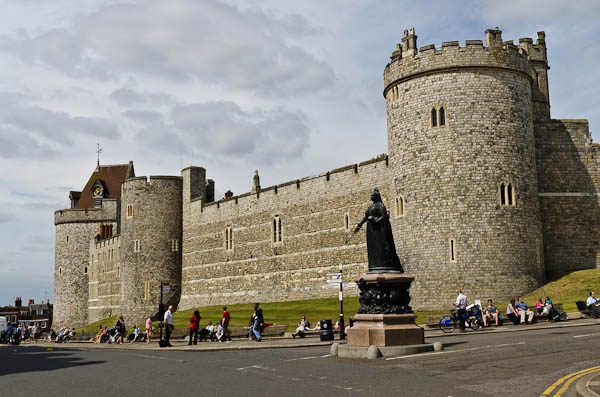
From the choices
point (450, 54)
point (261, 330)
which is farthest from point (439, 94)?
point (261, 330)

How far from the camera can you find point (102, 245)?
68500 millimetres

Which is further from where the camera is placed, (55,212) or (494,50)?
(55,212)

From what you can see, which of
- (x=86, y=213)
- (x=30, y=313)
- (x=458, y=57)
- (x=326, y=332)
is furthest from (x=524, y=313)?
(x=30, y=313)

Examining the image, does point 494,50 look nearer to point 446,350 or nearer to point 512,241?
point 512,241

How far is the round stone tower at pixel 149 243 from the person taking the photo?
175 feet

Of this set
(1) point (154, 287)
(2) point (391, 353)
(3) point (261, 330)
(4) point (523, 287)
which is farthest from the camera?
(1) point (154, 287)

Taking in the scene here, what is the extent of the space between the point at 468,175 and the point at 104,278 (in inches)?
1905

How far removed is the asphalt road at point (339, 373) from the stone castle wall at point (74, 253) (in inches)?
2213

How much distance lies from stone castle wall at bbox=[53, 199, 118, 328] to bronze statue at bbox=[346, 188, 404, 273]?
2355 inches

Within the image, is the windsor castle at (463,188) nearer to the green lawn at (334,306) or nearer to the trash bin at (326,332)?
the green lawn at (334,306)

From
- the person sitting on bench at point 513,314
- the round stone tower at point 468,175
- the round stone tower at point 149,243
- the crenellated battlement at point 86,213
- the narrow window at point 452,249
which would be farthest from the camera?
the crenellated battlement at point 86,213

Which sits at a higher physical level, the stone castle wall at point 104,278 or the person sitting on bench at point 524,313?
the stone castle wall at point 104,278

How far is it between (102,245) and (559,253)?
4980cm

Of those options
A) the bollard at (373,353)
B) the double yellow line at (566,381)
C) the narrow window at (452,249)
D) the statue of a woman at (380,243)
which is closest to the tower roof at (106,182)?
the narrow window at (452,249)
